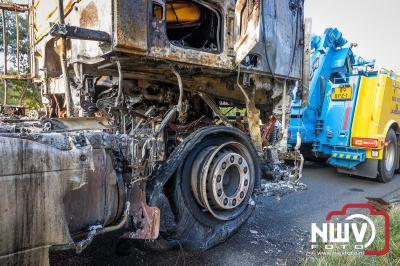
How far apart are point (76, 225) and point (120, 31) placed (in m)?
1.31

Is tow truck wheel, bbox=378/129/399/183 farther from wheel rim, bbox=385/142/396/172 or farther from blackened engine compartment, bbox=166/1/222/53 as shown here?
blackened engine compartment, bbox=166/1/222/53

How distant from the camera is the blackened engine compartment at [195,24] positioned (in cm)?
287

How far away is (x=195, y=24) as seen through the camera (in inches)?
120

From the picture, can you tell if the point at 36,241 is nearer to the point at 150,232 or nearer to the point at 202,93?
the point at 150,232

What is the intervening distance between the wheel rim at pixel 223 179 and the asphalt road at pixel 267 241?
487 mm

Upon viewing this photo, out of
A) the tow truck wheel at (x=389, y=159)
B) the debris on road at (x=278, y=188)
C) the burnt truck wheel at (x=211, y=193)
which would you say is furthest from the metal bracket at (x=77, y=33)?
the tow truck wheel at (x=389, y=159)

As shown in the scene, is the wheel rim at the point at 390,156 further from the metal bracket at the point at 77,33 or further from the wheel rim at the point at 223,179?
the metal bracket at the point at 77,33

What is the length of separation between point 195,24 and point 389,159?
5333 millimetres

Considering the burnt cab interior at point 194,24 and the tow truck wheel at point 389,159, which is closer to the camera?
the burnt cab interior at point 194,24

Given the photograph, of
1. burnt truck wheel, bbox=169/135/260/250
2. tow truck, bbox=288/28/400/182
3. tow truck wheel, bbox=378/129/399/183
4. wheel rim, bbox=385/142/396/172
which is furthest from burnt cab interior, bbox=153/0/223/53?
wheel rim, bbox=385/142/396/172

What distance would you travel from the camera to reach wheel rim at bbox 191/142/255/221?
262cm

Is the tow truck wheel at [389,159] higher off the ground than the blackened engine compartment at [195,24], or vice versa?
the blackened engine compartment at [195,24]

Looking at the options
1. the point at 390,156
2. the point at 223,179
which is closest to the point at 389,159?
the point at 390,156

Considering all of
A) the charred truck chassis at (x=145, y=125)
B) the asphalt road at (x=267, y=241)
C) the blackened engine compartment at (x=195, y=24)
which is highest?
the blackened engine compartment at (x=195, y=24)
